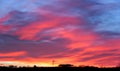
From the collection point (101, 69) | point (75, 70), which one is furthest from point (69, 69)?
point (101, 69)

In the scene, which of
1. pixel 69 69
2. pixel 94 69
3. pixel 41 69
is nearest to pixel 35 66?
pixel 41 69

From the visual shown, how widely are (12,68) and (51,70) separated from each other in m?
5.43

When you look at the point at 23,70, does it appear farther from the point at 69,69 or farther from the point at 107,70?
the point at 107,70

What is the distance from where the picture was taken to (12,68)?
52062mm

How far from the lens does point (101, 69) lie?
169 ft

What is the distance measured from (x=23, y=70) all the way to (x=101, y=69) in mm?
10535

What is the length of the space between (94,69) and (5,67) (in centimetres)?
1217

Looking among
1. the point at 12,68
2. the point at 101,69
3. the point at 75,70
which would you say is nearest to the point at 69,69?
the point at 75,70

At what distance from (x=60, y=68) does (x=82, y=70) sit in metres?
2.96

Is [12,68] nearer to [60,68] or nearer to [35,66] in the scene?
[35,66]

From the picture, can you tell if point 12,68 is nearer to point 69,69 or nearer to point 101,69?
point 69,69

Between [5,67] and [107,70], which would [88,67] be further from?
[5,67]

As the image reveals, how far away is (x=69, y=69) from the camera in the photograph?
1997 inches

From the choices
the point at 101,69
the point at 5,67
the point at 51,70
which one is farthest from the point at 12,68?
the point at 101,69
